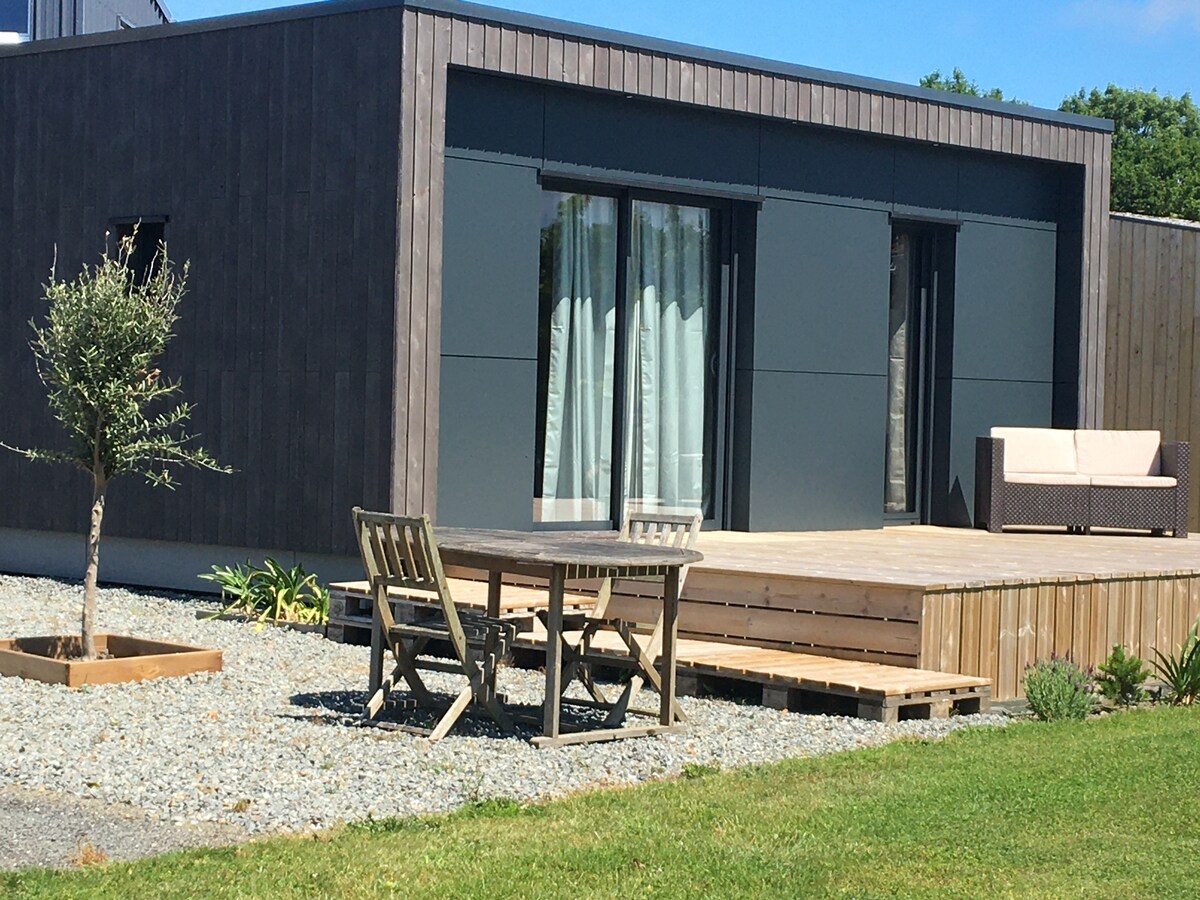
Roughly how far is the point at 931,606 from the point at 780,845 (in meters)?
3.62

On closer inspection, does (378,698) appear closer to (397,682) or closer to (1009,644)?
(397,682)

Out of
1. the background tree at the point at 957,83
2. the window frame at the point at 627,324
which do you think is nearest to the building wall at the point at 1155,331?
the window frame at the point at 627,324

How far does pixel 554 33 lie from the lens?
11.5 meters

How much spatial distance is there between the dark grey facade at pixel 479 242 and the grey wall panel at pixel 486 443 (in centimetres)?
2

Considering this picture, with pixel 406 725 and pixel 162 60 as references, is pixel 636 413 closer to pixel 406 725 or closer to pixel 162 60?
pixel 162 60

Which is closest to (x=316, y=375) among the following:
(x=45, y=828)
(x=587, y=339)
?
(x=587, y=339)

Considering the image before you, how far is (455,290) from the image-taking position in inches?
450

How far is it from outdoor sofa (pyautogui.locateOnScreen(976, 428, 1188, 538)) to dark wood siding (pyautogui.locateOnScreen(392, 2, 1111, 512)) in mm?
2485

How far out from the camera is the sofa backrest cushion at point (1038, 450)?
1414cm

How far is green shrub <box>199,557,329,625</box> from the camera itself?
36.4ft

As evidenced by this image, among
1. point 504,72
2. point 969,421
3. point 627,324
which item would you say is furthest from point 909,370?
point 504,72

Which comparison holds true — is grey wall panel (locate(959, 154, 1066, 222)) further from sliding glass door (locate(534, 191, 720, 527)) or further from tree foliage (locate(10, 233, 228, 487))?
tree foliage (locate(10, 233, 228, 487))

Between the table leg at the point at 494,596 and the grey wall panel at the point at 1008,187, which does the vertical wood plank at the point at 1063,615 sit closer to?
the table leg at the point at 494,596

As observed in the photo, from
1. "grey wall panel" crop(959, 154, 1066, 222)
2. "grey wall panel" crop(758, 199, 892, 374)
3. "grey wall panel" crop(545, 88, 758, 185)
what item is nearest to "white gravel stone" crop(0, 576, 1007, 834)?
"grey wall panel" crop(545, 88, 758, 185)
